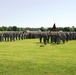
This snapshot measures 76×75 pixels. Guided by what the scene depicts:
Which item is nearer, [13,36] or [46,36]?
[46,36]

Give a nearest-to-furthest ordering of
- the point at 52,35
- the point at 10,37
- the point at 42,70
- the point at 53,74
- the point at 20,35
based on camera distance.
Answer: the point at 53,74, the point at 42,70, the point at 52,35, the point at 10,37, the point at 20,35

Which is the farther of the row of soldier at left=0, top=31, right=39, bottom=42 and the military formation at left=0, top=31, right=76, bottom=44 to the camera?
the row of soldier at left=0, top=31, right=39, bottom=42

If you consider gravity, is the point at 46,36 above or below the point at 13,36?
above

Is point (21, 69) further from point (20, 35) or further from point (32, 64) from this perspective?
point (20, 35)

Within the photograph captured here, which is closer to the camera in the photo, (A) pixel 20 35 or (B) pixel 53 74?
(B) pixel 53 74

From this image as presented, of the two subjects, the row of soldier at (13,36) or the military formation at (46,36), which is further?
the row of soldier at (13,36)

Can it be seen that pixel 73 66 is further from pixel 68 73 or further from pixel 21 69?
pixel 21 69

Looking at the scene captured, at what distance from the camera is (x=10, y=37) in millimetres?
50156

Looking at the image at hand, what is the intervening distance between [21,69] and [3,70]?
1039 millimetres

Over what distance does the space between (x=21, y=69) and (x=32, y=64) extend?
191 cm

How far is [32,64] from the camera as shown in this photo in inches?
728

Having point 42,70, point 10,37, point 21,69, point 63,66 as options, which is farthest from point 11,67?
point 10,37

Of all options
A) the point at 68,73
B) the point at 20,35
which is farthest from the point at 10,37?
the point at 68,73

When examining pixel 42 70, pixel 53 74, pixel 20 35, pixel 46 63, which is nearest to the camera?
pixel 53 74
